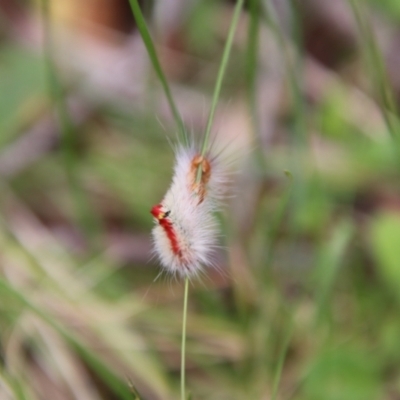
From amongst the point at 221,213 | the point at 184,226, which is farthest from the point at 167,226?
the point at 221,213

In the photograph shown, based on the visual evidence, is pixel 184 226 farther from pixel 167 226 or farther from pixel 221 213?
pixel 221 213

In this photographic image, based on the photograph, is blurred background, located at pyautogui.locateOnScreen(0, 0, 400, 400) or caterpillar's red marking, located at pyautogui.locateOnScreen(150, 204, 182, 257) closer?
caterpillar's red marking, located at pyautogui.locateOnScreen(150, 204, 182, 257)

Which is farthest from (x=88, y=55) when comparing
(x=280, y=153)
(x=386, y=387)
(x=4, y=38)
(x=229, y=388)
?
(x=386, y=387)

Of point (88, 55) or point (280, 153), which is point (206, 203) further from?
point (88, 55)

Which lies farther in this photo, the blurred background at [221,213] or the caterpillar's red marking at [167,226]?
the blurred background at [221,213]
